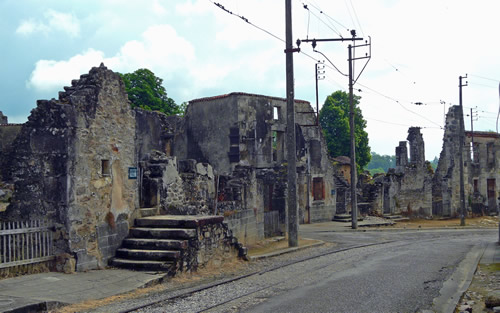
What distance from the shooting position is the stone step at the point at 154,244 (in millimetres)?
10947

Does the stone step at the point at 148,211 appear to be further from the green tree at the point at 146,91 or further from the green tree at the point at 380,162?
the green tree at the point at 380,162

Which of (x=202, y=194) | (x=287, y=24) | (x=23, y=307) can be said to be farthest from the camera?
(x=287, y=24)

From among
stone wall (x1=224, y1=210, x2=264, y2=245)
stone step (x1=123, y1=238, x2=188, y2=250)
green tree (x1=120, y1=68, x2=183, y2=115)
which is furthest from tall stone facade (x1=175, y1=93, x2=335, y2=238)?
stone step (x1=123, y1=238, x2=188, y2=250)

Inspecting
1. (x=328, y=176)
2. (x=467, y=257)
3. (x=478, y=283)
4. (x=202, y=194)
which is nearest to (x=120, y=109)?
(x=202, y=194)

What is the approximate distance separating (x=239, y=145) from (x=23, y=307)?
2380cm

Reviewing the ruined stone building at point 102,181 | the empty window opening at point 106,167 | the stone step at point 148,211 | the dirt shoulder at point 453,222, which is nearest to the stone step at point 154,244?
the ruined stone building at point 102,181

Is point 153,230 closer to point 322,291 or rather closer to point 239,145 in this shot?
point 322,291

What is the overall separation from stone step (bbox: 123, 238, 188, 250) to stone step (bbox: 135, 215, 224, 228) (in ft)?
1.88

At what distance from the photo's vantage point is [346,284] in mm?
9773

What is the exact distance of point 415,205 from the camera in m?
34.3

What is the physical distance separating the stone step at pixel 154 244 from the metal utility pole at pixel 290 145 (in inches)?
245

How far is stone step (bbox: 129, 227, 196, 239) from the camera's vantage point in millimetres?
11258

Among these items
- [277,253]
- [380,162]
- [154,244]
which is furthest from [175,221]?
[380,162]

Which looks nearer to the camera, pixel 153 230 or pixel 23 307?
pixel 23 307
